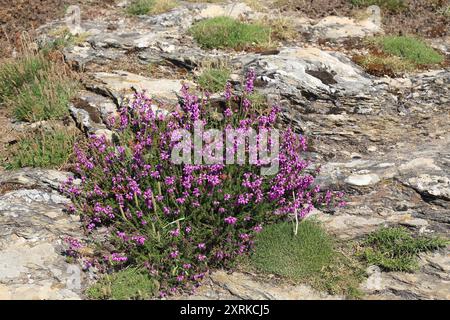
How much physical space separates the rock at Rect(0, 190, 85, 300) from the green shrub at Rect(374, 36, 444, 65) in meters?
6.53

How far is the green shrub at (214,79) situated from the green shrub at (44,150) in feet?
7.19

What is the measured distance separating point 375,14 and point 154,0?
500cm

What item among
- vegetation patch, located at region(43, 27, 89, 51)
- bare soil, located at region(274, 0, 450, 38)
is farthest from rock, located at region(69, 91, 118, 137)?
bare soil, located at region(274, 0, 450, 38)

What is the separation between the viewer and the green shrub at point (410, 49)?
29.1ft

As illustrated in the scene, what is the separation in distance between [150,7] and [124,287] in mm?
7764

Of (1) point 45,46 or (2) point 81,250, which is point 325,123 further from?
(1) point 45,46

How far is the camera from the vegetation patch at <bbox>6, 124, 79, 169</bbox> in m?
6.50

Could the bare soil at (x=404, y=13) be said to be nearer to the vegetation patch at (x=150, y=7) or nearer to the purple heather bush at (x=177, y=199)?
the vegetation patch at (x=150, y=7)

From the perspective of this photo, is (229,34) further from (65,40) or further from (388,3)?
(388,3)

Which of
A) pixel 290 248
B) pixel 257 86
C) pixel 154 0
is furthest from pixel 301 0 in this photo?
pixel 290 248

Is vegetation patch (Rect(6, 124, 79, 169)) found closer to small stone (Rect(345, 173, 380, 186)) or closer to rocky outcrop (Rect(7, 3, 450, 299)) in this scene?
rocky outcrop (Rect(7, 3, 450, 299))

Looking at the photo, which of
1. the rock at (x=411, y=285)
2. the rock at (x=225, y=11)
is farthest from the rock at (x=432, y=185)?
the rock at (x=225, y=11)

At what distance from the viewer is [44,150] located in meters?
6.55

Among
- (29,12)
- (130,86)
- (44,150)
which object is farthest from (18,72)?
(29,12)
